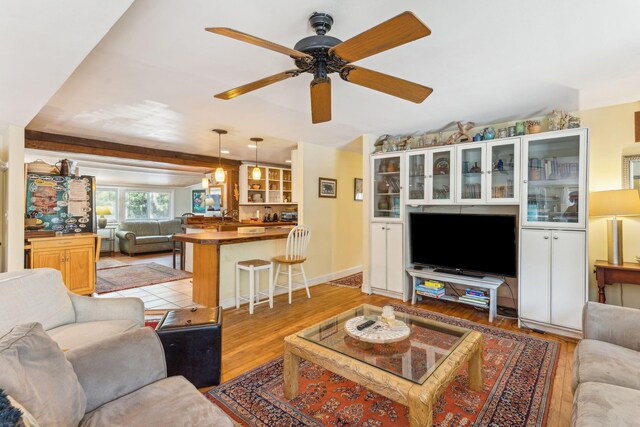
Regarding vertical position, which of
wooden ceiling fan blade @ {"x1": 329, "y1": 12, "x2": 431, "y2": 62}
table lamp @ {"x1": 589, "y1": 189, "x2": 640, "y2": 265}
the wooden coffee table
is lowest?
the wooden coffee table

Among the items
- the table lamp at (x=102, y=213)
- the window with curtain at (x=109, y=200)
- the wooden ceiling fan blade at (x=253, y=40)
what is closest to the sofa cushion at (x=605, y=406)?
the wooden ceiling fan blade at (x=253, y=40)

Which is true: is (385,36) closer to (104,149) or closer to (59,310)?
(59,310)

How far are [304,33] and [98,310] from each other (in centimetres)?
229

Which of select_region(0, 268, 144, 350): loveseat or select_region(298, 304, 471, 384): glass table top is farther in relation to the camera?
select_region(0, 268, 144, 350): loveseat

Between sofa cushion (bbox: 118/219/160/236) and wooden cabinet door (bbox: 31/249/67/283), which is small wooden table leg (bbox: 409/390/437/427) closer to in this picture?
wooden cabinet door (bbox: 31/249/67/283)

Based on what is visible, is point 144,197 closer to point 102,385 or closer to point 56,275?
point 56,275

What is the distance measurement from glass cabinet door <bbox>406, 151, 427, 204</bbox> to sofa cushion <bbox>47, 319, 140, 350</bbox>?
3.21m

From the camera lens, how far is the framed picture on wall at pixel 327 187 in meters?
4.98

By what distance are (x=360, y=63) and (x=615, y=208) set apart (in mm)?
2544

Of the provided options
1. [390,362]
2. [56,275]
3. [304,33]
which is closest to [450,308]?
[390,362]

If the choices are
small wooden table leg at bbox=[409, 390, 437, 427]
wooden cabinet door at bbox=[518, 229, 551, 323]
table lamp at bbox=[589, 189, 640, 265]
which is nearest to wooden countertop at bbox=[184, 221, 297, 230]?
wooden cabinet door at bbox=[518, 229, 551, 323]

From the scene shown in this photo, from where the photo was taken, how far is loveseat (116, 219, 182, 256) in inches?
307

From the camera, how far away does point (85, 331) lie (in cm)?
197

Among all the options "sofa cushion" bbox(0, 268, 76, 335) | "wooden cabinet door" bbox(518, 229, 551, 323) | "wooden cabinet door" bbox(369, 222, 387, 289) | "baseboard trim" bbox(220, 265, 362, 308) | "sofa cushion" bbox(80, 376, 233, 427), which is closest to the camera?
"sofa cushion" bbox(80, 376, 233, 427)
